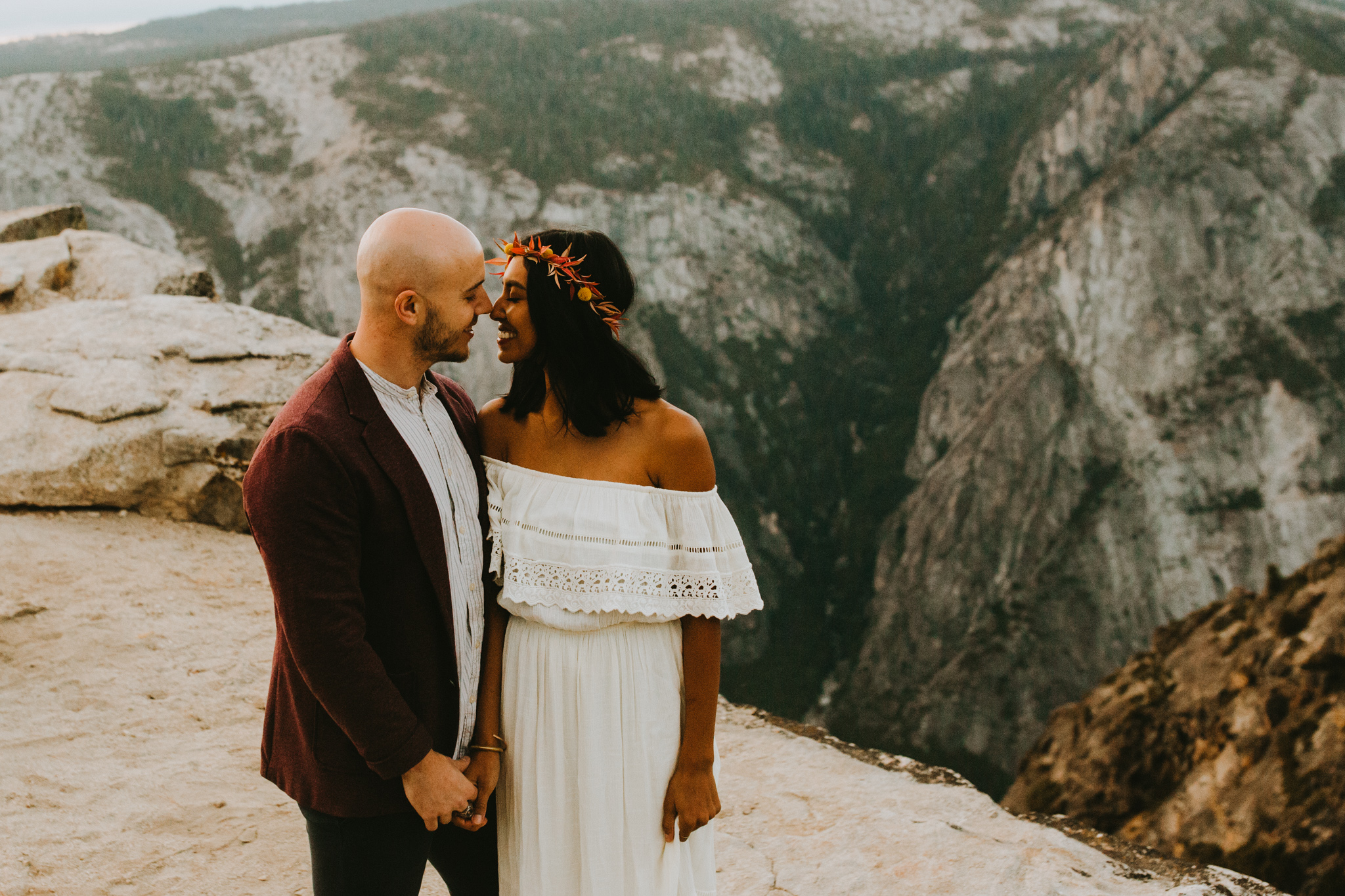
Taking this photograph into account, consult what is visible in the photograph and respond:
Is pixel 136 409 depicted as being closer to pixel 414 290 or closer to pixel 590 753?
pixel 414 290

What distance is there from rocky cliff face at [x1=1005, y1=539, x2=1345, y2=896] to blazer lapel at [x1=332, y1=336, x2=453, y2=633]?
24.9ft

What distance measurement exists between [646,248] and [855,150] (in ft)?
69.8

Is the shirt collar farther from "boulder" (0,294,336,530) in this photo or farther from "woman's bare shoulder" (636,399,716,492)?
"boulder" (0,294,336,530)

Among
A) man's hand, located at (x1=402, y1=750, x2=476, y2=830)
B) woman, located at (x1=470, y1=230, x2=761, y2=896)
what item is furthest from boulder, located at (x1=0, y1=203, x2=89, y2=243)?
man's hand, located at (x1=402, y1=750, x2=476, y2=830)

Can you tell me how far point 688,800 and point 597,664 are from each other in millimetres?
400

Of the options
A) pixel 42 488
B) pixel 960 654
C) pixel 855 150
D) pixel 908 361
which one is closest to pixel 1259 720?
pixel 42 488

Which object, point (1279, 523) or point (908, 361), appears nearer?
point (1279, 523)

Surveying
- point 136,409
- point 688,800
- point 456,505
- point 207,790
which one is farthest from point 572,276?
point 136,409

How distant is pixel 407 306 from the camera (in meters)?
1.92

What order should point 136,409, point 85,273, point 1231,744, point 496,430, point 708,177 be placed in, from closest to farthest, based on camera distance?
point 496,430 → point 136,409 → point 1231,744 → point 85,273 → point 708,177

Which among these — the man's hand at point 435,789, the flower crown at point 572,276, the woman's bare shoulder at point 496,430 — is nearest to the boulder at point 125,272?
the woman's bare shoulder at point 496,430

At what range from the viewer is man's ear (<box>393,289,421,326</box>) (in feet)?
6.25

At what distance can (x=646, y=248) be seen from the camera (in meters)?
59.0

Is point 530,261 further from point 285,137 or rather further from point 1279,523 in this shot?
point 285,137
